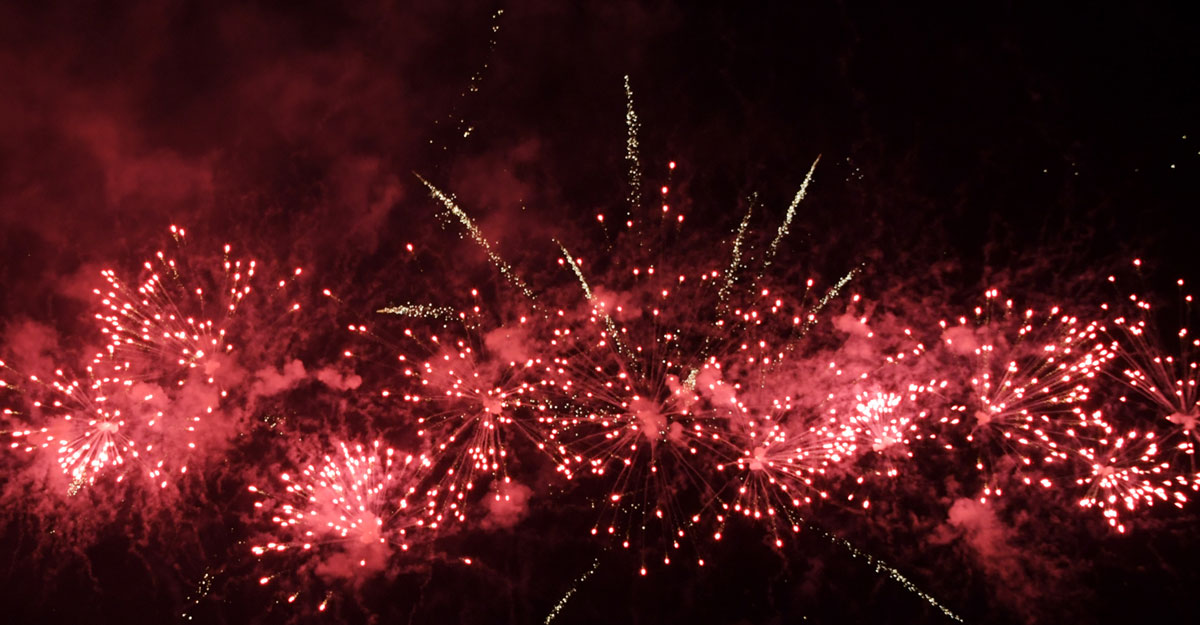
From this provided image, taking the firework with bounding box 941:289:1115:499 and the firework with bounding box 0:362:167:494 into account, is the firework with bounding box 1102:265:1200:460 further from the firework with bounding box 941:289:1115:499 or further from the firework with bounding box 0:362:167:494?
the firework with bounding box 0:362:167:494

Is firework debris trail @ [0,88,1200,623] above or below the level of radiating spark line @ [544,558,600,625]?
above

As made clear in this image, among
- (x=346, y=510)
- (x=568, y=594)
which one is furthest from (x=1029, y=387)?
(x=346, y=510)

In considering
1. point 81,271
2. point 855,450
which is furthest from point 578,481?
point 81,271

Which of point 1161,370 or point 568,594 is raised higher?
point 1161,370

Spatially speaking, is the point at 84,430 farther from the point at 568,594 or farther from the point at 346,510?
the point at 568,594

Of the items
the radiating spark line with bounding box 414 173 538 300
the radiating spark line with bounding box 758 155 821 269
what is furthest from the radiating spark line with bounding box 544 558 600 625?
the radiating spark line with bounding box 758 155 821 269

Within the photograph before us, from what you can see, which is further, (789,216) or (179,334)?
(179,334)
